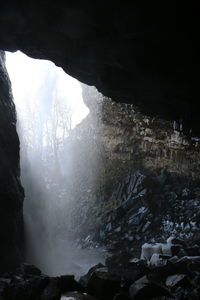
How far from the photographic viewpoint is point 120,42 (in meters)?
7.61

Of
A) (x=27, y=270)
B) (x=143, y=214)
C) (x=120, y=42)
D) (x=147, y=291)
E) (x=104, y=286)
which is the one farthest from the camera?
(x=143, y=214)

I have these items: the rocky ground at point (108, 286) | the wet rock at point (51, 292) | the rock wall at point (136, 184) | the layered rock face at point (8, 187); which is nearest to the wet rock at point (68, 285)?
the rocky ground at point (108, 286)

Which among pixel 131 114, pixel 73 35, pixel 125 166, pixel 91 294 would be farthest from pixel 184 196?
pixel 73 35

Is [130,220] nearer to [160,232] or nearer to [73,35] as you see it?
[160,232]

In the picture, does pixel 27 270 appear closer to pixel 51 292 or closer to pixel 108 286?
pixel 51 292

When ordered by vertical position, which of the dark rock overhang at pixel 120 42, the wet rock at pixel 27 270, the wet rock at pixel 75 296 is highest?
the dark rock overhang at pixel 120 42

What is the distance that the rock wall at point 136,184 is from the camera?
2342cm

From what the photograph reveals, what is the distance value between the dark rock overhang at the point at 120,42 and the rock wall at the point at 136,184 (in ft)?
45.3

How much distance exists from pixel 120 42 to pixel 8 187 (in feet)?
22.7

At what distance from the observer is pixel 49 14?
7.02m

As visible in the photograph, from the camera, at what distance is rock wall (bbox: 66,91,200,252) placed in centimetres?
2342

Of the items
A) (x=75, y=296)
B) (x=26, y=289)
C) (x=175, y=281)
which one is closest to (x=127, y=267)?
(x=175, y=281)

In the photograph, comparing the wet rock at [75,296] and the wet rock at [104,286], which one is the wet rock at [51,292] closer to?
the wet rock at [75,296]

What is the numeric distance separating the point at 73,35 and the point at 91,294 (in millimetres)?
6780
